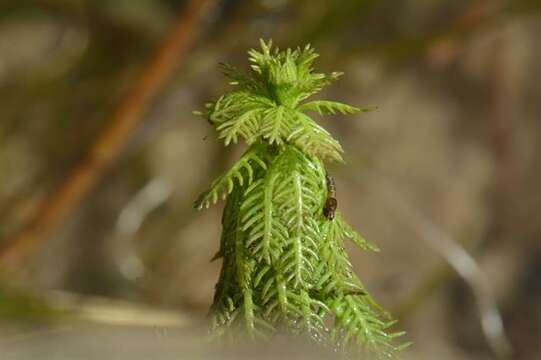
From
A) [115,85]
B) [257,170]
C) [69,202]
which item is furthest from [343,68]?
[257,170]

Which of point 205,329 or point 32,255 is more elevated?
point 32,255

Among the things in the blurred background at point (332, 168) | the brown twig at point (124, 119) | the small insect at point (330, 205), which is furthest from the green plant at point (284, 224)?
the blurred background at point (332, 168)

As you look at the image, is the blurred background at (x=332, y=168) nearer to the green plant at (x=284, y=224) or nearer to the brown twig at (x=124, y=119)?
the brown twig at (x=124, y=119)

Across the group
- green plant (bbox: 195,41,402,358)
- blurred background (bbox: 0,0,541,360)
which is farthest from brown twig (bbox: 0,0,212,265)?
green plant (bbox: 195,41,402,358)

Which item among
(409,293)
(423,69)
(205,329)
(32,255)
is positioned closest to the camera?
(205,329)

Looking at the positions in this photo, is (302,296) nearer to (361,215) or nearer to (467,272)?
(467,272)

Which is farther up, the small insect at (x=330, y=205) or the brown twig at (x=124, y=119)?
the brown twig at (x=124, y=119)

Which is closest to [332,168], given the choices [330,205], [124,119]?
[124,119]
